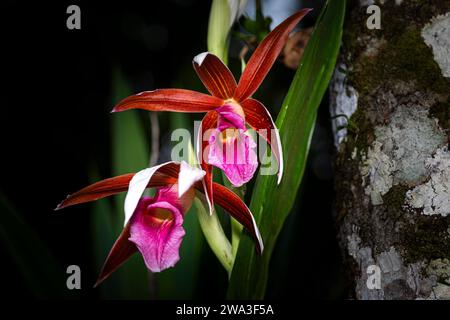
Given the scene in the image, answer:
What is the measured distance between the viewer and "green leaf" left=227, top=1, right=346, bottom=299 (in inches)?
32.9

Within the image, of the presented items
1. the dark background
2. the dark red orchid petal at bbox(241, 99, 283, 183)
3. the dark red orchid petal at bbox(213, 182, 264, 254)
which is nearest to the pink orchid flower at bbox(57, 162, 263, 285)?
the dark red orchid petal at bbox(213, 182, 264, 254)

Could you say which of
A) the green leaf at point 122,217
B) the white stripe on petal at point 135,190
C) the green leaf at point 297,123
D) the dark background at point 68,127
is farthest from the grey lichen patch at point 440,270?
the dark background at point 68,127

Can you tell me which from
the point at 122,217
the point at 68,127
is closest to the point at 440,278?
the point at 122,217

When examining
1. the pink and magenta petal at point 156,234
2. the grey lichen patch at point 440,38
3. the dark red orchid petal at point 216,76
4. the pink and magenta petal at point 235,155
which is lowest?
the pink and magenta petal at point 156,234

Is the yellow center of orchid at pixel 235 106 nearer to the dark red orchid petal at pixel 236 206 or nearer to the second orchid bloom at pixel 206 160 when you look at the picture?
the second orchid bloom at pixel 206 160

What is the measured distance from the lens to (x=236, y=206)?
812mm

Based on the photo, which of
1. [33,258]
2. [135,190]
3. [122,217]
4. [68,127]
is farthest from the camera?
[68,127]

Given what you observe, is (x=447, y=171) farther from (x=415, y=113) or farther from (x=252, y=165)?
(x=252, y=165)

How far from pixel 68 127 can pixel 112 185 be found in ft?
3.89

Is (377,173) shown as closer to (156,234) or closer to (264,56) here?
(264,56)

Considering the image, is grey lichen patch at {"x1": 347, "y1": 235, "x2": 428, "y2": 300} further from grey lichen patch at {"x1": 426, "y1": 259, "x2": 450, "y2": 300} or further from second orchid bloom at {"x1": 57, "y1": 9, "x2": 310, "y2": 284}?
second orchid bloom at {"x1": 57, "y1": 9, "x2": 310, "y2": 284}

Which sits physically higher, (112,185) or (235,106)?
(235,106)

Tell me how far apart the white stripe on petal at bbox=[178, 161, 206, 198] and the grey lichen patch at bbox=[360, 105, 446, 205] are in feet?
1.09

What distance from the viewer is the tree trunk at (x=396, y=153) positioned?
80cm
